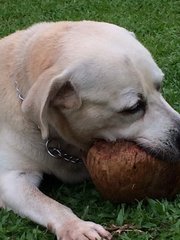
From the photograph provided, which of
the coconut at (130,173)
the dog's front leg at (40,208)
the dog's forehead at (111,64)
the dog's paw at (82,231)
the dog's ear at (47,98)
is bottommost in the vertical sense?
the dog's front leg at (40,208)

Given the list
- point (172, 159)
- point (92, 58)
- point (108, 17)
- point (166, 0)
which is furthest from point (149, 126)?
point (166, 0)

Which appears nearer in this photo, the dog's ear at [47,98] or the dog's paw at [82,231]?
the dog's paw at [82,231]

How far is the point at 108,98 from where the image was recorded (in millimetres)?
3996

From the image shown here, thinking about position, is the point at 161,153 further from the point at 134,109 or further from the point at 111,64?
the point at 111,64

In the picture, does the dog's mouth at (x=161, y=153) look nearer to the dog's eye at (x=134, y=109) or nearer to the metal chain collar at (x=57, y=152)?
the dog's eye at (x=134, y=109)

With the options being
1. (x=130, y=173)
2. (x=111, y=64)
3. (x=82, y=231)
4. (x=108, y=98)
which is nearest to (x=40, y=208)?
(x=82, y=231)

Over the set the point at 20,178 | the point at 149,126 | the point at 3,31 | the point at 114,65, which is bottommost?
the point at 3,31

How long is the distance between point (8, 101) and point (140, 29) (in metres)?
4.27

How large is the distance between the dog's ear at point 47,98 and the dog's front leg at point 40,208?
16.0 inches

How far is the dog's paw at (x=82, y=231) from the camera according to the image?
12.1ft

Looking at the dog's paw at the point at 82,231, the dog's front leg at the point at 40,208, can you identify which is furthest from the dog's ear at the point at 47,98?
the dog's paw at the point at 82,231

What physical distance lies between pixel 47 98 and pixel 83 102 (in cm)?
23

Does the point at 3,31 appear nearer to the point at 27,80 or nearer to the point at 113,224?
the point at 27,80

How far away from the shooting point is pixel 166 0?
9.94 metres
